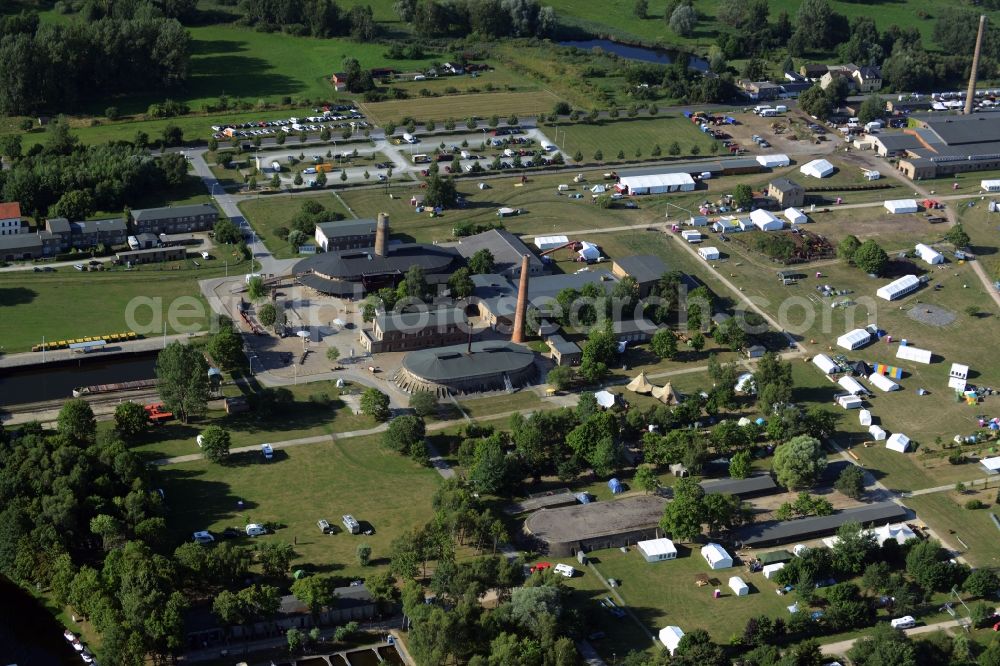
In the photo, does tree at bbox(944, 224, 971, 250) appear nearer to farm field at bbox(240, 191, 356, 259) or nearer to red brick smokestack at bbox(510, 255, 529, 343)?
red brick smokestack at bbox(510, 255, 529, 343)

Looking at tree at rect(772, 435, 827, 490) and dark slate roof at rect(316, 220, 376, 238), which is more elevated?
dark slate roof at rect(316, 220, 376, 238)

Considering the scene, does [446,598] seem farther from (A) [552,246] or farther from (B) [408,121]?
(B) [408,121]

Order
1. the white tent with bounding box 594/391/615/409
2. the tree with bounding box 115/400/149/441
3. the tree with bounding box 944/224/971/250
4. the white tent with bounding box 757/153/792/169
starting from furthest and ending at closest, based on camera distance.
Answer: the white tent with bounding box 757/153/792/169 → the tree with bounding box 944/224/971/250 → the white tent with bounding box 594/391/615/409 → the tree with bounding box 115/400/149/441

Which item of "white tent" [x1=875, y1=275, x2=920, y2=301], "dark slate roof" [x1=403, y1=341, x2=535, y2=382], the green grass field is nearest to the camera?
the green grass field

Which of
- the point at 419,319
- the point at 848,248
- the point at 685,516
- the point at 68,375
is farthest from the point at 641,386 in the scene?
the point at 68,375

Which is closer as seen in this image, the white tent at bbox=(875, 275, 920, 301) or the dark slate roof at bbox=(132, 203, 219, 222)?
the white tent at bbox=(875, 275, 920, 301)

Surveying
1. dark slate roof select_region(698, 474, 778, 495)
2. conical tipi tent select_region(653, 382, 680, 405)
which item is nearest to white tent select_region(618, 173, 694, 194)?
conical tipi tent select_region(653, 382, 680, 405)

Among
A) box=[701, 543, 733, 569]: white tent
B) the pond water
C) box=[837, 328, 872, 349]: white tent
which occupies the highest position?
the pond water

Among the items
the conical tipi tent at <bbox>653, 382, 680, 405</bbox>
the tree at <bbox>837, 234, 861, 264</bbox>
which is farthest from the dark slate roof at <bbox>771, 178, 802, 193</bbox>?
the conical tipi tent at <bbox>653, 382, 680, 405</bbox>
